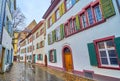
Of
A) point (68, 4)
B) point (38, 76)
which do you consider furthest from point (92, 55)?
point (68, 4)

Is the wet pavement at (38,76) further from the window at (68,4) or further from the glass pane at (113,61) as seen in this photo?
the window at (68,4)

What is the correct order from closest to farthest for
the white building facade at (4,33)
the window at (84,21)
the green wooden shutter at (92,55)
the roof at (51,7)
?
1. the green wooden shutter at (92,55)
2. the white building facade at (4,33)
3. the window at (84,21)
4. the roof at (51,7)

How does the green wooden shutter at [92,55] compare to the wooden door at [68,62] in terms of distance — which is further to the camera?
the wooden door at [68,62]

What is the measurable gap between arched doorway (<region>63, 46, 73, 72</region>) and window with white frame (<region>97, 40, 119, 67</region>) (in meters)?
4.36


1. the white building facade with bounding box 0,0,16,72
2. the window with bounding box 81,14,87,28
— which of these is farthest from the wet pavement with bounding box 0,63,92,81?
the window with bounding box 81,14,87,28

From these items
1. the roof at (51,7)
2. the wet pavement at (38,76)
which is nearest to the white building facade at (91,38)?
the wet pavement at (38,76)

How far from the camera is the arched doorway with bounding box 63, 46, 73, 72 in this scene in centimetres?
1175

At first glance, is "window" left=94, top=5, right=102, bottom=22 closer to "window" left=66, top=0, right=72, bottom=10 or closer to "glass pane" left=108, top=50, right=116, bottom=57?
"glass pane" left=108, top=50, right=116, bottom=57

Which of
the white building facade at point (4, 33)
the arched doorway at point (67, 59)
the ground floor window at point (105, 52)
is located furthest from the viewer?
the arched doorway at point (67, 59)

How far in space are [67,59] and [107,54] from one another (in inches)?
232

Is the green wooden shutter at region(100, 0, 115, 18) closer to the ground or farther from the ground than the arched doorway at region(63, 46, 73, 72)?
farther from the ground

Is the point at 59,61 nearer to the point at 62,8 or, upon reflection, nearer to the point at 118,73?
the point at 62,8

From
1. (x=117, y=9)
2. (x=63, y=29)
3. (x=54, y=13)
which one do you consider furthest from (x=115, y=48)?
(x=54, y=13)

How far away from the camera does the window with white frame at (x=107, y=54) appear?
6721mm
